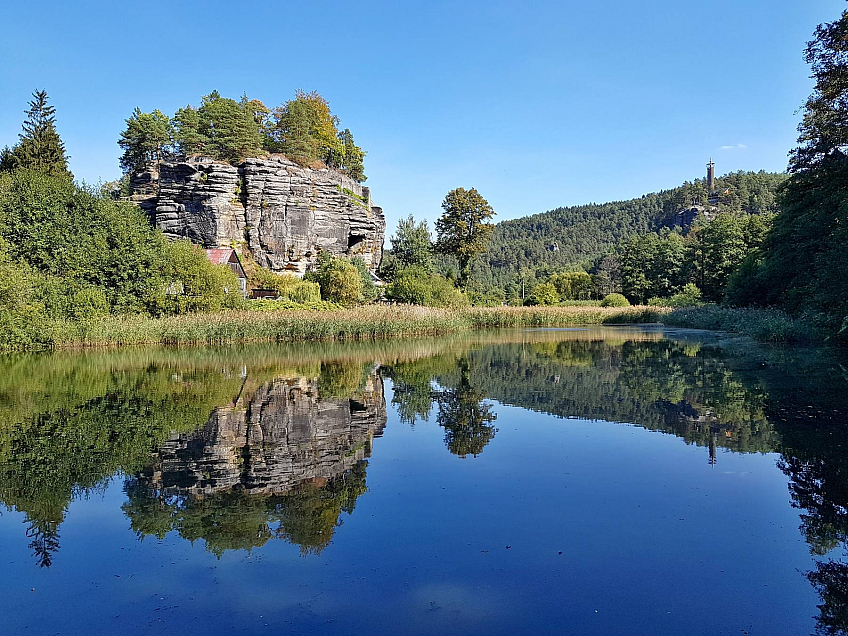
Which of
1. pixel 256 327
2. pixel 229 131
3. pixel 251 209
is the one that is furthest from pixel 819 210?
pixel 229 131

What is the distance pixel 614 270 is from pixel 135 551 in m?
78.3

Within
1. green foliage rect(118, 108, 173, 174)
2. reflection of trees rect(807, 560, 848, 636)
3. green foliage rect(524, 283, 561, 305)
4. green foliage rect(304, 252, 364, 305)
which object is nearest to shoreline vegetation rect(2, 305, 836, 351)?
green foliage rect(304, 252, 364, 305)

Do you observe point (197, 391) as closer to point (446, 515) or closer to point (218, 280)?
point (446, 515)

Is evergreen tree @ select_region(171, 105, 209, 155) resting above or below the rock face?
above

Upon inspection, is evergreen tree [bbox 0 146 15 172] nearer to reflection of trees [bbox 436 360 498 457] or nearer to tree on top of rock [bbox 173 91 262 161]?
tree on top of rock [bbox 173 91 262 161]

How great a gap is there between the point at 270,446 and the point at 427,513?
2934 mm

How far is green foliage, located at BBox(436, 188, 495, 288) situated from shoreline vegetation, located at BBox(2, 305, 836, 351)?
16.8 m

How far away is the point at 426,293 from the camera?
38.8 m

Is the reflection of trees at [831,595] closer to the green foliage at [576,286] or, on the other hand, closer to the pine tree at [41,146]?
the pine tree at [41,146]

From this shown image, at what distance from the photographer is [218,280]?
28922 mm

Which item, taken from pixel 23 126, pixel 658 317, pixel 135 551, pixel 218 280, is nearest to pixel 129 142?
pixel 23 126

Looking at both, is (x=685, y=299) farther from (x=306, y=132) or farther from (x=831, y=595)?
(x=831, y=595)

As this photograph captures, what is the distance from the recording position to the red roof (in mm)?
38906

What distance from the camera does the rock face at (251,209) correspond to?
43.8 metres
